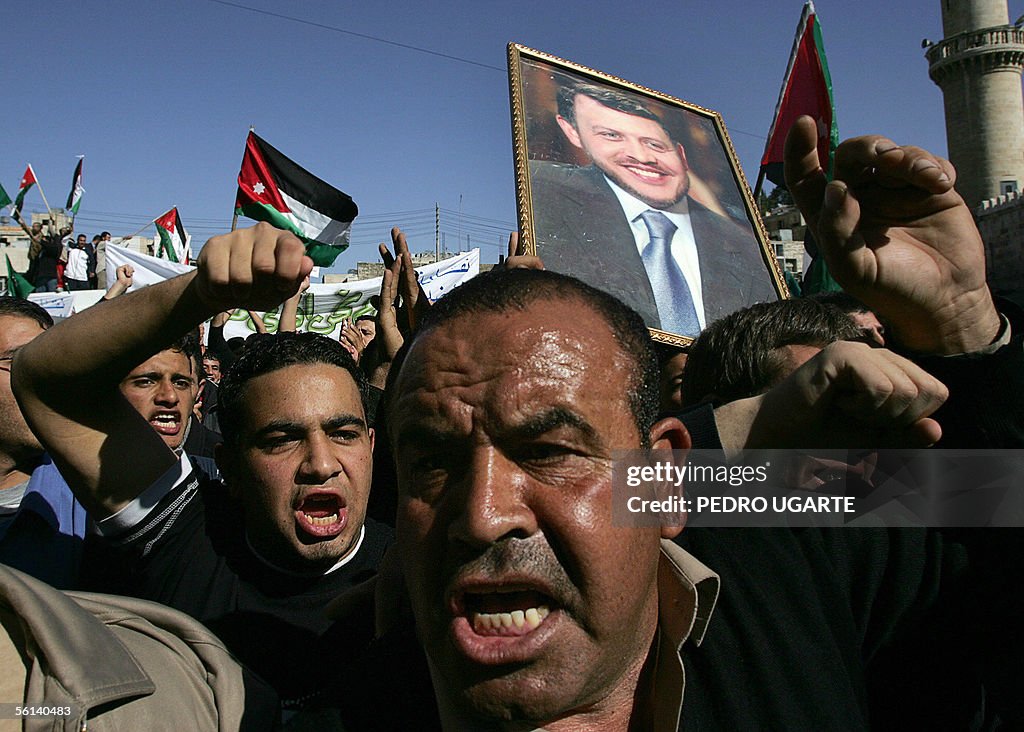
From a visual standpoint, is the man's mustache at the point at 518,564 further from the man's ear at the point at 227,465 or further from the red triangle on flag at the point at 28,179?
the red triangle on flag at the point at 28,179

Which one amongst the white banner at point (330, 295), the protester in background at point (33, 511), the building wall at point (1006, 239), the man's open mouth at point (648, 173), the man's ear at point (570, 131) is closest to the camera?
the protester in background at point (33, 511)

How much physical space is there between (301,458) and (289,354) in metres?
0.40

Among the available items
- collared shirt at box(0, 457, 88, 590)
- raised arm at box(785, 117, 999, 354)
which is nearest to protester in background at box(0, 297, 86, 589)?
collared shirt at box(0, 457, 88, 590)

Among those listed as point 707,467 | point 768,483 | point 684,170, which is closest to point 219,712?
point 707,467

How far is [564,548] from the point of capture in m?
1.44

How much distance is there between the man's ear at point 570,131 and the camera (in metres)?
4.02

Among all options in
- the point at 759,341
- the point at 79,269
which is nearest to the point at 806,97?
the point at 759,341

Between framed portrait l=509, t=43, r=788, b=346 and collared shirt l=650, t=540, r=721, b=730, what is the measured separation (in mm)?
2030

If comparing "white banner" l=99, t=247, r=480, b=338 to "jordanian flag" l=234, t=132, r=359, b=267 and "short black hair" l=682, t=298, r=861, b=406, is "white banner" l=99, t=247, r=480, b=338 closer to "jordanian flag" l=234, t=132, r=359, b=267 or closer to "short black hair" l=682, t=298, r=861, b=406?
"jordanian flag" l=234, t=132, r=359, b=267

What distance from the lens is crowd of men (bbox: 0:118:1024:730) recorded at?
1417 millimetres

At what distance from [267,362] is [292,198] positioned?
499 centimetres

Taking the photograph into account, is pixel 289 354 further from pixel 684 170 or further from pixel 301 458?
pixel 684 170

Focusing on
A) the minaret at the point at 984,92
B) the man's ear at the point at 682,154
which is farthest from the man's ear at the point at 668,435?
the minaret at the point at 984,92

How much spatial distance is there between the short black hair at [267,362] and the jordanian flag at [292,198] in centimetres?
456
